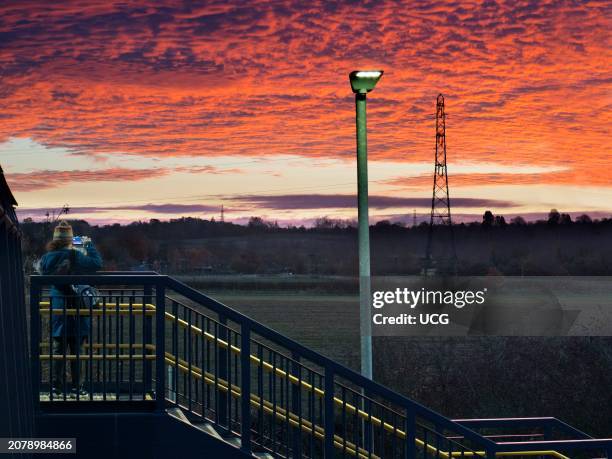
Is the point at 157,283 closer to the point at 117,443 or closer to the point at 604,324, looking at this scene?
the point at 117,443

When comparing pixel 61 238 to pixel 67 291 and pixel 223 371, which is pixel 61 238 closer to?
pixel 67 291

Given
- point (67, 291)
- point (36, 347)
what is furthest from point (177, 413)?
point (67, 291)

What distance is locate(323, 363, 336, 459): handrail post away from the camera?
9375mm

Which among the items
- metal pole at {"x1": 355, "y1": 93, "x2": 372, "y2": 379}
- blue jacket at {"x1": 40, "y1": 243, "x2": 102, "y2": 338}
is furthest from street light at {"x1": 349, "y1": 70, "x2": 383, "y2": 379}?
blue jacket at {"x1": 40, "y1": 243, "x2": 102, "y2": 338}

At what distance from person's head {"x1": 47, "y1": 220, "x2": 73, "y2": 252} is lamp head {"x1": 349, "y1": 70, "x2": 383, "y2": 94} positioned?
511 cm

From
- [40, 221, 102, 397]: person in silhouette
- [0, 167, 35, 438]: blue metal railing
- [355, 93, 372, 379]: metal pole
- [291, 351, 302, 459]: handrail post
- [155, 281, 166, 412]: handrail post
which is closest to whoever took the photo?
[0, 167, 35, 438]: blue metal railing

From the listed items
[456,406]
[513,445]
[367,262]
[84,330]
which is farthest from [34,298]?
[456,406]

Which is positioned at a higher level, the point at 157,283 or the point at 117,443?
the point at 157,283

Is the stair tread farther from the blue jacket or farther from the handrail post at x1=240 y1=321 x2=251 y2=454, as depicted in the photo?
the blue jacket

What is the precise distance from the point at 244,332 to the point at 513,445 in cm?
279

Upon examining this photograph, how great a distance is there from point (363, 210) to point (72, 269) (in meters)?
5.39

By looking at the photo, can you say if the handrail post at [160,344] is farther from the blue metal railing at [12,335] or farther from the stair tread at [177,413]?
the blue metal railing at [12,335]

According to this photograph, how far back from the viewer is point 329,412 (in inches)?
373

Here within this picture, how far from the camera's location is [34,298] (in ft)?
31.1
